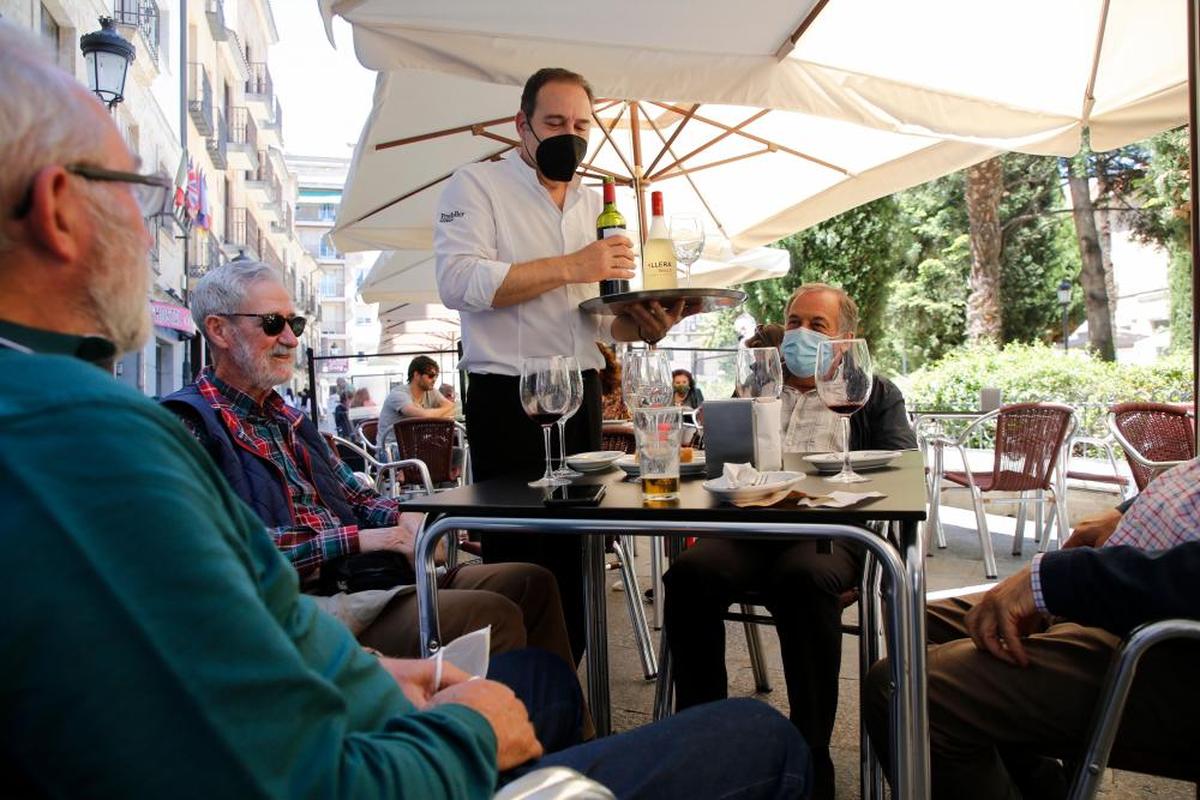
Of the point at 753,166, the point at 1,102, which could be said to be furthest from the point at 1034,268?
the point at 1,102

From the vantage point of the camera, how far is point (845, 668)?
3.47 meters

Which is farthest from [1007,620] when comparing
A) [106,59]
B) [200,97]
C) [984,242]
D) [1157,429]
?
[200,97]

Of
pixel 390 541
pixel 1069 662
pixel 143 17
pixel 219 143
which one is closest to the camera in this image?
pixel 1069 662

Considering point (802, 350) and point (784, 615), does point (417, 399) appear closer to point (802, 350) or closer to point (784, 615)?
point (802, 350)

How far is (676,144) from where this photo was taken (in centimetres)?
618

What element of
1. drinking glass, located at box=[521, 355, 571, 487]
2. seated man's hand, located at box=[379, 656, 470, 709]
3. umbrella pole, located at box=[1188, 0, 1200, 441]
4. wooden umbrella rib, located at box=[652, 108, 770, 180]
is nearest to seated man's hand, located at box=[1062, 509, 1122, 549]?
umbrella pole, located at box=[1188, 0, 1200, 441]

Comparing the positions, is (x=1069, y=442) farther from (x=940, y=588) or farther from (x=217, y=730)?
(x=217, y=730)

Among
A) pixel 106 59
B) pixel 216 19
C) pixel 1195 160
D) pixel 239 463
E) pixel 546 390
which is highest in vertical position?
pixel 216 19

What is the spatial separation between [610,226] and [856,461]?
3.06ft

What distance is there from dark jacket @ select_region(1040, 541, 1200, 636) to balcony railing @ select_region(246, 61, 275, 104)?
35925 mm

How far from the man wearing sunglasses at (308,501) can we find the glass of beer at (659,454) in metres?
0.56

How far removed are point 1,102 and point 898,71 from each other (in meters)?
3.73

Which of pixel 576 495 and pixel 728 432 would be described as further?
pixel 728 432

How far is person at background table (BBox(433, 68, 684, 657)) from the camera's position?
8.32 feet
